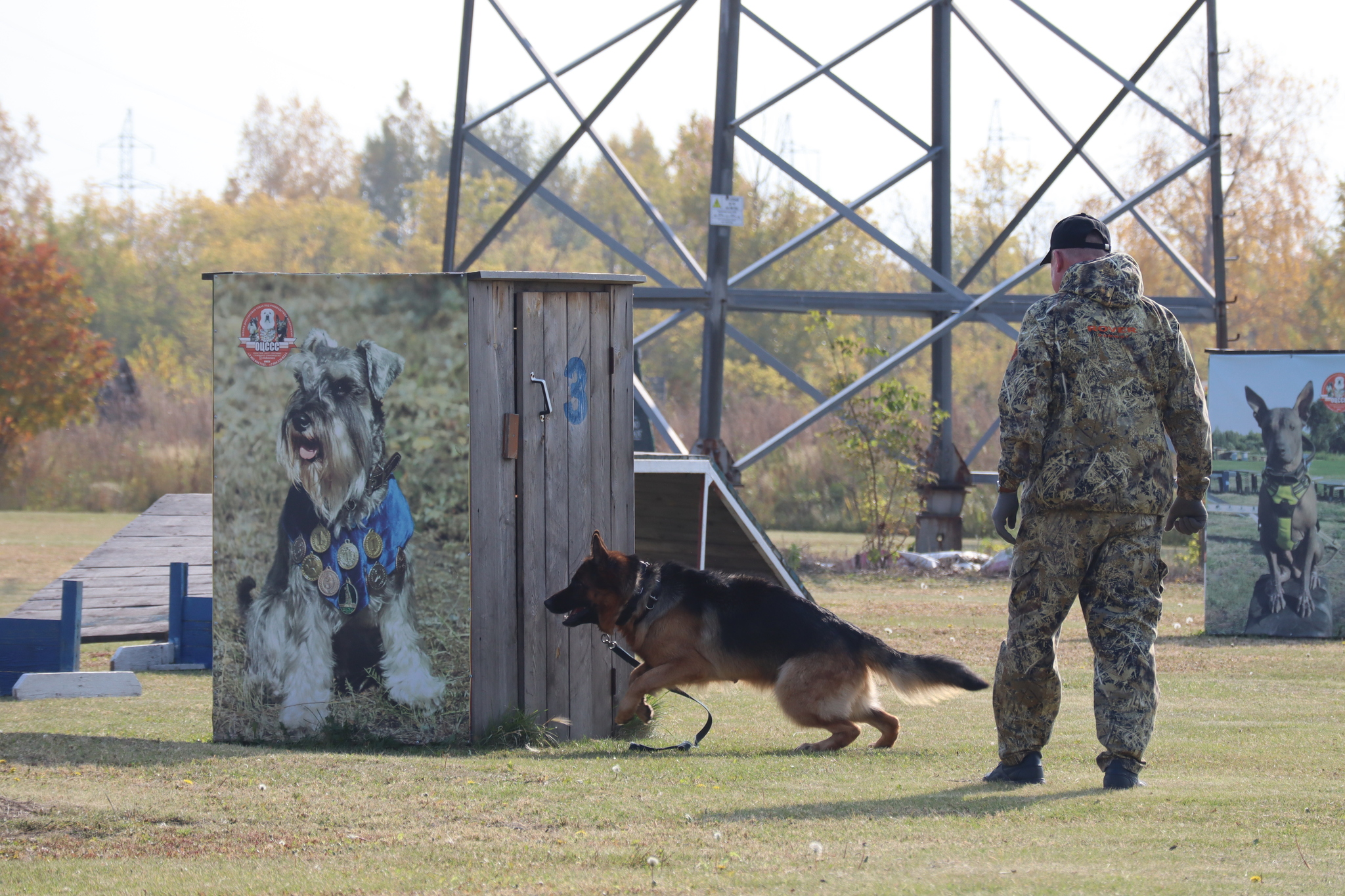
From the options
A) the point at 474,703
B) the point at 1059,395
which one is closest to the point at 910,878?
the point at 1059,395

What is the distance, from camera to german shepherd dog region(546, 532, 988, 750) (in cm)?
643

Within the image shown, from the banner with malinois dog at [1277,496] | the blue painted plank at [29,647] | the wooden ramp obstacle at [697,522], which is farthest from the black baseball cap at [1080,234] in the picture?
the banner with malinois dog at [1277,496]

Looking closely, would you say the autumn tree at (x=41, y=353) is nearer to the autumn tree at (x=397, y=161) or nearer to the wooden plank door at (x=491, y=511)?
the wooden plank door at (x=491, y=511)

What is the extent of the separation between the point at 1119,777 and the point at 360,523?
3.59m

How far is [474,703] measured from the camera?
650cm

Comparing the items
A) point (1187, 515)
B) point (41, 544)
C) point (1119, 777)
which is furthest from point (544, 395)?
point (41, 544)

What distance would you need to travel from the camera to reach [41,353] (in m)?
27.1

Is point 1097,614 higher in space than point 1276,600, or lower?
higher

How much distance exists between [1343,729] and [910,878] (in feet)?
13.3

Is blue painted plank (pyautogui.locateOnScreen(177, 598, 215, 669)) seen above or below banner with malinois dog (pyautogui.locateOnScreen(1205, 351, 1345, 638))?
below

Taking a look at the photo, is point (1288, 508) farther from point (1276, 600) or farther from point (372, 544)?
point (372, 544)

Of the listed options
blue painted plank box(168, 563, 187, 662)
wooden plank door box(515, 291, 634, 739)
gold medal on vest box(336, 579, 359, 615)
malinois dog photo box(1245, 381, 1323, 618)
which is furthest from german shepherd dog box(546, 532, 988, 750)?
malinois dog photo box(1245, 381, 1323, 618)

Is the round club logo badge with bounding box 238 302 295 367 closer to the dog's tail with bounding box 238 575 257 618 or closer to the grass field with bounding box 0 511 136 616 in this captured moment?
the dog's tail with bounding box 238 575 257 618

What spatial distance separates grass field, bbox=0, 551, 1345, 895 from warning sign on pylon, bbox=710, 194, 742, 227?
9.45 metres
